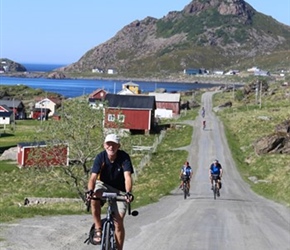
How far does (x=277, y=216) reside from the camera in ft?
77.2

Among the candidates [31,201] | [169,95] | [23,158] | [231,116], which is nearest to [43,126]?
[31,201]

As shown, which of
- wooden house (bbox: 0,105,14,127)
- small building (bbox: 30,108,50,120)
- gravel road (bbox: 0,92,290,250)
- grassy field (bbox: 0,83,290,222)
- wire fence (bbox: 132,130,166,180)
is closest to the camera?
gravel road (bbox: 0,92,290,250)

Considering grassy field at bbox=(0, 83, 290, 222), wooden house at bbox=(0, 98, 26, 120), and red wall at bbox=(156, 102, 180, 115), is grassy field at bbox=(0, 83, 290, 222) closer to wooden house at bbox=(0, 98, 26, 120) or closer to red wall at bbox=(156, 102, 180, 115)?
red wall at bbox=(156, 102, 180, 115)

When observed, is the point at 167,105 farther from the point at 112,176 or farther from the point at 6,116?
the point at 112,176

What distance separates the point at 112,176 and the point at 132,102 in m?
66.9

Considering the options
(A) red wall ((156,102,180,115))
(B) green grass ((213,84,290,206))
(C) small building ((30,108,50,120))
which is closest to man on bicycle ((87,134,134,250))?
(B) green grass ((213,84,290,206))

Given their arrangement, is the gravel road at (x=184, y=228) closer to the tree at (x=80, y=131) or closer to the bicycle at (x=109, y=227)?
the bicycle at (x=109, y=227)

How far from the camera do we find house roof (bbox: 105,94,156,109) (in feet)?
250

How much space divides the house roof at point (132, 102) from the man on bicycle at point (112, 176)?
65.4m

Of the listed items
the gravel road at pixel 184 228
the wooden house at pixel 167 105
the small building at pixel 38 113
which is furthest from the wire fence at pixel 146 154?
the small building at pixel 38 113

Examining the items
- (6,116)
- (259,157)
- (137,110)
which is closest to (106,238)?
(259,157)

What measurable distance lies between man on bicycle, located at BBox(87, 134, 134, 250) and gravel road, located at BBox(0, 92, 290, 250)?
353cm

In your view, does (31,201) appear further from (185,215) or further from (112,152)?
(112,152)

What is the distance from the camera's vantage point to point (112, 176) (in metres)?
10.1
